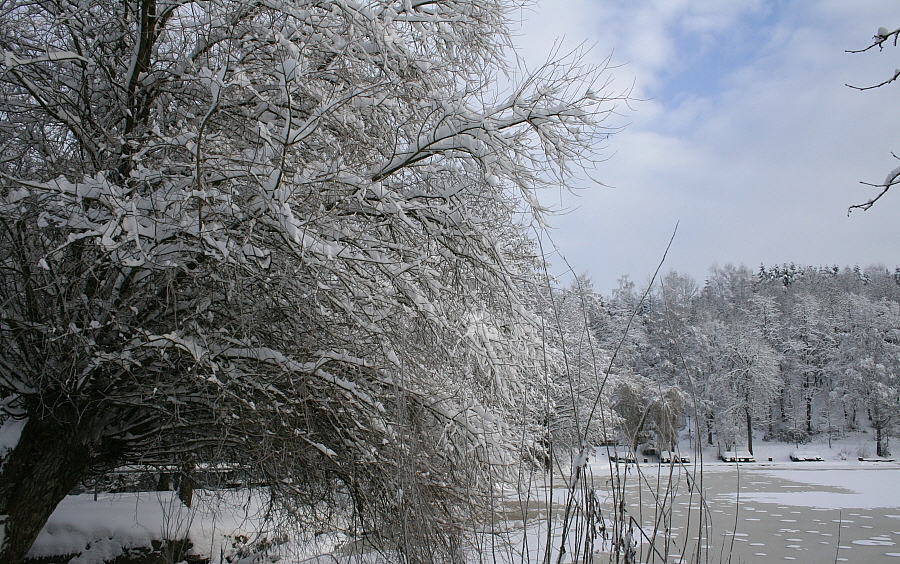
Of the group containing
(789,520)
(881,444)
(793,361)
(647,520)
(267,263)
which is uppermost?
(793,361)

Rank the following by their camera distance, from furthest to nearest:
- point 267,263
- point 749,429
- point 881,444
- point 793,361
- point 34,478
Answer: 1. point 793,361
2. point 749,429
3. point 881,444
4. point 34,478
5. point 267,263

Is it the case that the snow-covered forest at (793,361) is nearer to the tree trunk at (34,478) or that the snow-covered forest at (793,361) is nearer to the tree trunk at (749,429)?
the tree trunk at (749,429)

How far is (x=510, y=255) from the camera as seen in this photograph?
5.43 m

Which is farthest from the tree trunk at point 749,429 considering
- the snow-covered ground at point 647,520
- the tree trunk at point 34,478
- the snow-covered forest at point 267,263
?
the tree trunk at point 34,478

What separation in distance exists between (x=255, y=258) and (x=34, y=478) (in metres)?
2.32

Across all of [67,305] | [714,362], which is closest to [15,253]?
[67,305]

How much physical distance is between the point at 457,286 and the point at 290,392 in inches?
63.5

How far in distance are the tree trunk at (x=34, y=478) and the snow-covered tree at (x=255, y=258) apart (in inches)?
0.6

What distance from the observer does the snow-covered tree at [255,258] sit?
379cm

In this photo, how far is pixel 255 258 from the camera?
12.5 ft

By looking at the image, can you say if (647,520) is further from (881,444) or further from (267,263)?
(881,444)

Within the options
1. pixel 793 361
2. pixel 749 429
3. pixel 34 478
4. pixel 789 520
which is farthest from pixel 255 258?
pixel 793 361

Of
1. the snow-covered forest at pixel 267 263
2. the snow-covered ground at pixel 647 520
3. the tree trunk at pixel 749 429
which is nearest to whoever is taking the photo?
the snow-covered ground at pixel 647 520

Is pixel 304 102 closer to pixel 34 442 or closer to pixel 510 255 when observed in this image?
pixel 510 255
